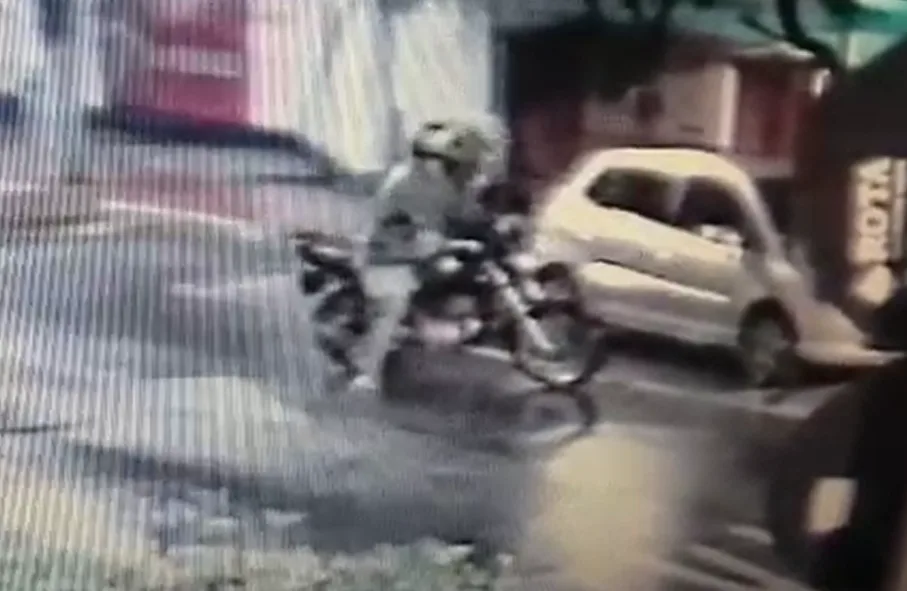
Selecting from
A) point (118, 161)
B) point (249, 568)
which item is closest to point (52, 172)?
point (118, 161)

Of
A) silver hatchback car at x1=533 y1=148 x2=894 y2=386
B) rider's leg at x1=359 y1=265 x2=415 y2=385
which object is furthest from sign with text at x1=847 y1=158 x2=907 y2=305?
rider's leg at x1=359 y1=265 x2=415 y2=385

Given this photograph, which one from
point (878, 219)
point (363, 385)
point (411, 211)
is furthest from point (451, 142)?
point (878, 219)

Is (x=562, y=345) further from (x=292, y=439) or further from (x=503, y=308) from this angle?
(x=292, y=439)

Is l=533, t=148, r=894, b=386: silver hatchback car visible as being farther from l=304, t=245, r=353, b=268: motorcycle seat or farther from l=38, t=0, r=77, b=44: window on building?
l=38, t=0, r=77, b=44: window on building

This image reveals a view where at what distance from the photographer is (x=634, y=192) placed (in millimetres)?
864

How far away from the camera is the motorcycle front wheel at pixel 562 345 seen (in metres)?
0.87

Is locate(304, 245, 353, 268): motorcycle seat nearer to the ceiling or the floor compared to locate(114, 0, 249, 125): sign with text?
nearer to the floor

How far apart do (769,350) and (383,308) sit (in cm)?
23

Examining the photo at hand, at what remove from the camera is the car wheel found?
2.84 ft

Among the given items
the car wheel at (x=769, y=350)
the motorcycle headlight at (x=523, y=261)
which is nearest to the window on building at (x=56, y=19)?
the motorcycle headlight at (x=523, y=261)

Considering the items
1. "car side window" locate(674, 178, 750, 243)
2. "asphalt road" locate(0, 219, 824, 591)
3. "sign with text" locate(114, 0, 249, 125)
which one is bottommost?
"asphalt road" locate(0, 219, 824, 591)

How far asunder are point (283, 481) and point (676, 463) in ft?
0.76

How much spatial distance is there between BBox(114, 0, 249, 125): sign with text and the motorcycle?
118 millimetres

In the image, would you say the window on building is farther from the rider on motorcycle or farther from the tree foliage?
the tree foliage
